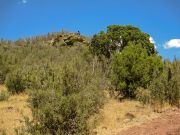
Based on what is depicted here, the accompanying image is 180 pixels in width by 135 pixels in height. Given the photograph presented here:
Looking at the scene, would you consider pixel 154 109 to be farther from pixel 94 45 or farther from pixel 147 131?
pixel 94 45

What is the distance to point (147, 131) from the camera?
12430 mm

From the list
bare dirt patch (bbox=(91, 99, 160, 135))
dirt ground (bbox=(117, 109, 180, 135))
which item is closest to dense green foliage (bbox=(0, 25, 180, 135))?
bare dirt patch (bbox=(91, 99, 160, 135))

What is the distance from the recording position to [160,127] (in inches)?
502

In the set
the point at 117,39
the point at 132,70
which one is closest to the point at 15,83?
the point at 132,70

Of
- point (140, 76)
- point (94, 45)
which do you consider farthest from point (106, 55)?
point (140, 76)

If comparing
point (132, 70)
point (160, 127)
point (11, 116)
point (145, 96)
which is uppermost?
point (132, 70)

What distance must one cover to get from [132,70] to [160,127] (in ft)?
39.0

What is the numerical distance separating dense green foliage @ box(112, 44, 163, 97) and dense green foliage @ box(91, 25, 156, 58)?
1413 cm

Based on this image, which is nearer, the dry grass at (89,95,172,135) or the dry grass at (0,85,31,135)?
the dry grass at (89,95,172,135)

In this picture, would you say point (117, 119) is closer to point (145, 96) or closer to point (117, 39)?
point (145, 96)

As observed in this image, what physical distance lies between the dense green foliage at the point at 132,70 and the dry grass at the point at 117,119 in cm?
442

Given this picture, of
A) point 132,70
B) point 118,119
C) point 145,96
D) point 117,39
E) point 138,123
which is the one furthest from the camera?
point 117,39

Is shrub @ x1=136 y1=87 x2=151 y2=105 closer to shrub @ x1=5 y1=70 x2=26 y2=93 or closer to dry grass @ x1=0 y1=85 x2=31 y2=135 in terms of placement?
dry grass @ x1=0 y1=85 x2=31 y2=135

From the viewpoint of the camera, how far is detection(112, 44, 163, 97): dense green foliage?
24.4 m
